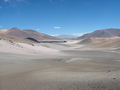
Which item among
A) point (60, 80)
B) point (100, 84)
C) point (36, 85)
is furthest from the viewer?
point (60, 80)

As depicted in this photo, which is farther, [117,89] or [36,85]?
[36,85]

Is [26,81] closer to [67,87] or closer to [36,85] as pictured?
Answer: [36,85]

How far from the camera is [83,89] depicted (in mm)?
4688

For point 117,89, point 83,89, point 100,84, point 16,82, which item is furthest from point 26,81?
point 117,89

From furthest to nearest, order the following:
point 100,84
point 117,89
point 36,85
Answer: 1. point 36,85
2. point 100,84
3. point 117,89

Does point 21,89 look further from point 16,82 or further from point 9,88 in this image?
point 16,82

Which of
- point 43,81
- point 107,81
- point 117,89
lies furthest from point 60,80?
point 117,89

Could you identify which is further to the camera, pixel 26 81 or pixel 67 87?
pixel 26 81

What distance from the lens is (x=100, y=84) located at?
4.89 meters

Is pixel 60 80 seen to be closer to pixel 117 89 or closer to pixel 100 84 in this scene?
pixel 100 84

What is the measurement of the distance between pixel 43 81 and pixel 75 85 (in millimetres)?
1349

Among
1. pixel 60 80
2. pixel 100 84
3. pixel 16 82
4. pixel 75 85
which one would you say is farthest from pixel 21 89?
pixel 100 84

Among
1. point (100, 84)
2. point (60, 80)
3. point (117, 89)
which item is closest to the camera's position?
point (117, 89)

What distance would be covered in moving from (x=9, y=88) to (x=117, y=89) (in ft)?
12.0
